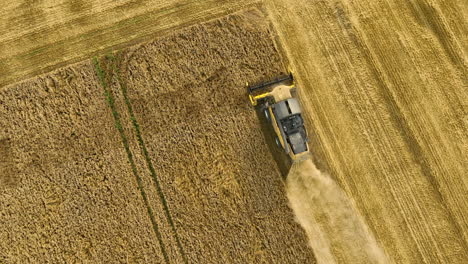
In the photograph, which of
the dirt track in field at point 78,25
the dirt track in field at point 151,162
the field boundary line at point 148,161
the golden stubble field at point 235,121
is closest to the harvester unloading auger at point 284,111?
the dirt track in field at point 151,162

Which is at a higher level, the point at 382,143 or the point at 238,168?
the point at 238,168

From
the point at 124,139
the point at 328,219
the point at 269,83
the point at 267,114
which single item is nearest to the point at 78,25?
the point at 124,139

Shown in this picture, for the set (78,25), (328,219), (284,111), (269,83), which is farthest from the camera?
(78,25)

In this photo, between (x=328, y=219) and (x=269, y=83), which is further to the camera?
(x=269, y=83)

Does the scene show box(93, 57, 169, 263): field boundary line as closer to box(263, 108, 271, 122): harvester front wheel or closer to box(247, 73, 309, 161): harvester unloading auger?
box(247, 73, 309, 161): harvester unloading auger

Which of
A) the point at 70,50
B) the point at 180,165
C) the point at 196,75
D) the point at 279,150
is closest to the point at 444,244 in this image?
the point at 279,150

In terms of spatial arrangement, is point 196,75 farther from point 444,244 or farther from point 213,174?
point 444,244

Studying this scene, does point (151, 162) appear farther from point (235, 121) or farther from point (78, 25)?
point (78, 25)
